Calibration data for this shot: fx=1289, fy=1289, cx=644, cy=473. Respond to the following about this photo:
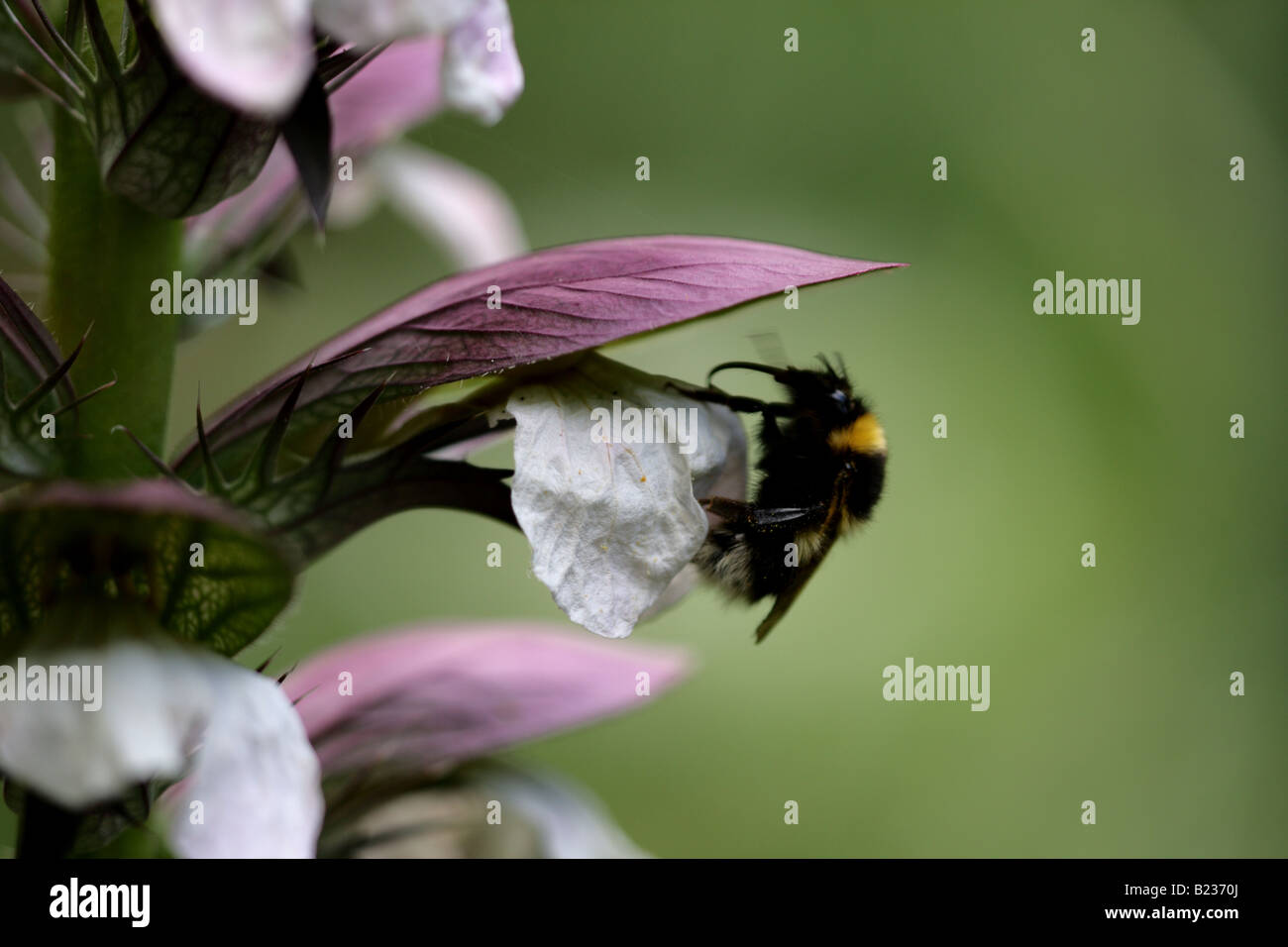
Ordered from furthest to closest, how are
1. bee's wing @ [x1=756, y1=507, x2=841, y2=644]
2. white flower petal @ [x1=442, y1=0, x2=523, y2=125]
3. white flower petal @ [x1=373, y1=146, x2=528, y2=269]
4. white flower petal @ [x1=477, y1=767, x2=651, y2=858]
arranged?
white flower petal @ [x1=373, y1=146, x2=528, y2=269] → white flower petal @ [x1=477, y1=767, x2=651, y2=858] → bee's wing @ [x1=756, y1=507, x2=841, y2=644] → white flower petal @ [x1=442, y1=0, x2=523, y2=125]

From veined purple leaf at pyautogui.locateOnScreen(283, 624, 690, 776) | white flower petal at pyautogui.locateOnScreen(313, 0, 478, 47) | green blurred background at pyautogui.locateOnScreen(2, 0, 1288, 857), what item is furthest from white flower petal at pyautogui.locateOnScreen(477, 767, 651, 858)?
green blurred background at pyautogui.locateOnScreen(2, 0, 1288, 857)

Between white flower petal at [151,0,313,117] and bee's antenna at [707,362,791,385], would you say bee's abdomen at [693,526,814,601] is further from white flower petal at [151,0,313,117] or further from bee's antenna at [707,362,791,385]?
white flower petal at [151,0,313,117]

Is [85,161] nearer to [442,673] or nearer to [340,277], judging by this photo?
[442,673]

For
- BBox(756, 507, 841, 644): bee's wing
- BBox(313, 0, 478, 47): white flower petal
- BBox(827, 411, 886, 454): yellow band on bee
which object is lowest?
BBox(756, 507, 841, 644): bee's wing

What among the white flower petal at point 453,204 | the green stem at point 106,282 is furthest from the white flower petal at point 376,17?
the white flower petal at point 453,204

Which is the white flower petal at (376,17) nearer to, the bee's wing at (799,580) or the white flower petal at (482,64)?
the white flower petal at (482,64)

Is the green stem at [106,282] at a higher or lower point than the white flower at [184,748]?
higher
